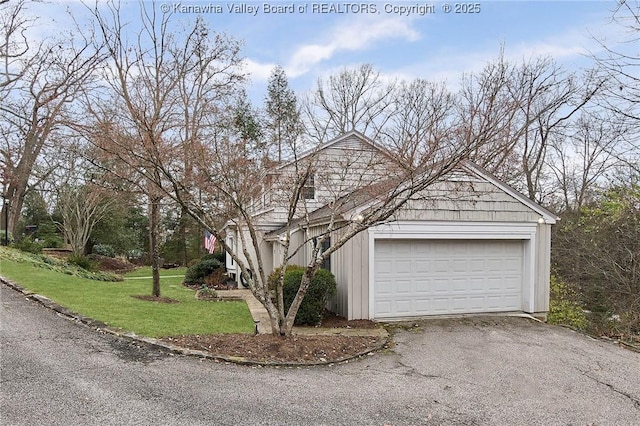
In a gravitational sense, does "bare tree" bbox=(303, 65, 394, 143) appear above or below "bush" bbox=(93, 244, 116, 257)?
above

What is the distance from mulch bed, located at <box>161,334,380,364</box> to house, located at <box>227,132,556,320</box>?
201 cm

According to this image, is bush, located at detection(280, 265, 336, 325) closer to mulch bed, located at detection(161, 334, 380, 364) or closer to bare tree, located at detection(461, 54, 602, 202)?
mulch bed, located at detection(161, 334, 380, 364)

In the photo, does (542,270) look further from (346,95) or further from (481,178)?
(346,95)

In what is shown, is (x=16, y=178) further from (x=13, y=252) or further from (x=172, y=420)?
(x=172, y=420)

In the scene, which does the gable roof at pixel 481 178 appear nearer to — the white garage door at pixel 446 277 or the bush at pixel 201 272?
the white garage door at pixel 446 277

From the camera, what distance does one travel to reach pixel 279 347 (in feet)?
21.5

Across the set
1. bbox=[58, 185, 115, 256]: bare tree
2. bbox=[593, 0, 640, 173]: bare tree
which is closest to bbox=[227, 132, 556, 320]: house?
bbox=[593, 0, 640, 173]: bare tree

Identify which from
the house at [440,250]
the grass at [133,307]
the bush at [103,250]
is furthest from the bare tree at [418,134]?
the bush at [103,250]

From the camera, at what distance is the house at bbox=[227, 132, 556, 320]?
9.16 meters

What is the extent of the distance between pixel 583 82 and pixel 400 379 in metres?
7.64

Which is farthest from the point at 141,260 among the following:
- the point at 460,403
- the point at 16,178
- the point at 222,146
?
the point at 460,403

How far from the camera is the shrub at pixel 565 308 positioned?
10266 millimetres

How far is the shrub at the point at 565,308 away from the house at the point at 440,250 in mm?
379

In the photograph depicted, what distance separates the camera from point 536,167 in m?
20.2
